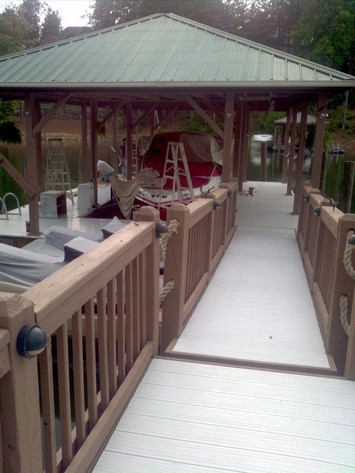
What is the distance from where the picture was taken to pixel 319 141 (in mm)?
8438

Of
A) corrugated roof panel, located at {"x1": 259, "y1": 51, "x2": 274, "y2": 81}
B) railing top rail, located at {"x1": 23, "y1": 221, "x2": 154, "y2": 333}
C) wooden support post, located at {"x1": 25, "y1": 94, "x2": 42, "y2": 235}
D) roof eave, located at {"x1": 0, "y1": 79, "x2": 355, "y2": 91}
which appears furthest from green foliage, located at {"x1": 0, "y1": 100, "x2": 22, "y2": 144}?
railing top rail, located at {"x1": 23, "y1": 221, "x2": 154, "y2": 333}

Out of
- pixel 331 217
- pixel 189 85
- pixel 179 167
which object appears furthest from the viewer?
pixel 179 167

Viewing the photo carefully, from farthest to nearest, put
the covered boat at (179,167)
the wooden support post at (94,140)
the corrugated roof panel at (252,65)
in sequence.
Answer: the wooden support post at (94,140)
the covered boat at (179,167)
the corrugated roof panel at (252,65)

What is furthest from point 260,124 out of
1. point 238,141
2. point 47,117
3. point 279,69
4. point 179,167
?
point 47,117

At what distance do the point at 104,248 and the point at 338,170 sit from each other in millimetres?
28462

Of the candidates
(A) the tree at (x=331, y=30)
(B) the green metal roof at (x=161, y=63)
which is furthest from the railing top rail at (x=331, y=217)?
(A) the tree at (x=331, y=30)

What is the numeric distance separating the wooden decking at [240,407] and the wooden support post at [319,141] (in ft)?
13.2

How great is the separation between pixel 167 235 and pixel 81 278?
1566 millimetres

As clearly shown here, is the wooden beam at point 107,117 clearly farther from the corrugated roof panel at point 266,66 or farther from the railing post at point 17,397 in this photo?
the railing post at point 17,397

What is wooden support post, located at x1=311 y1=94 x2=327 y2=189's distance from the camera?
8180mm

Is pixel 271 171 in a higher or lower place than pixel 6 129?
lower

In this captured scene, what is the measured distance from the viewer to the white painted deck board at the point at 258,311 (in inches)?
144

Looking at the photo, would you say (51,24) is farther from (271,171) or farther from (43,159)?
(271,171)

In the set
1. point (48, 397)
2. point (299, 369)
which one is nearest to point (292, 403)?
point (299, 369)
